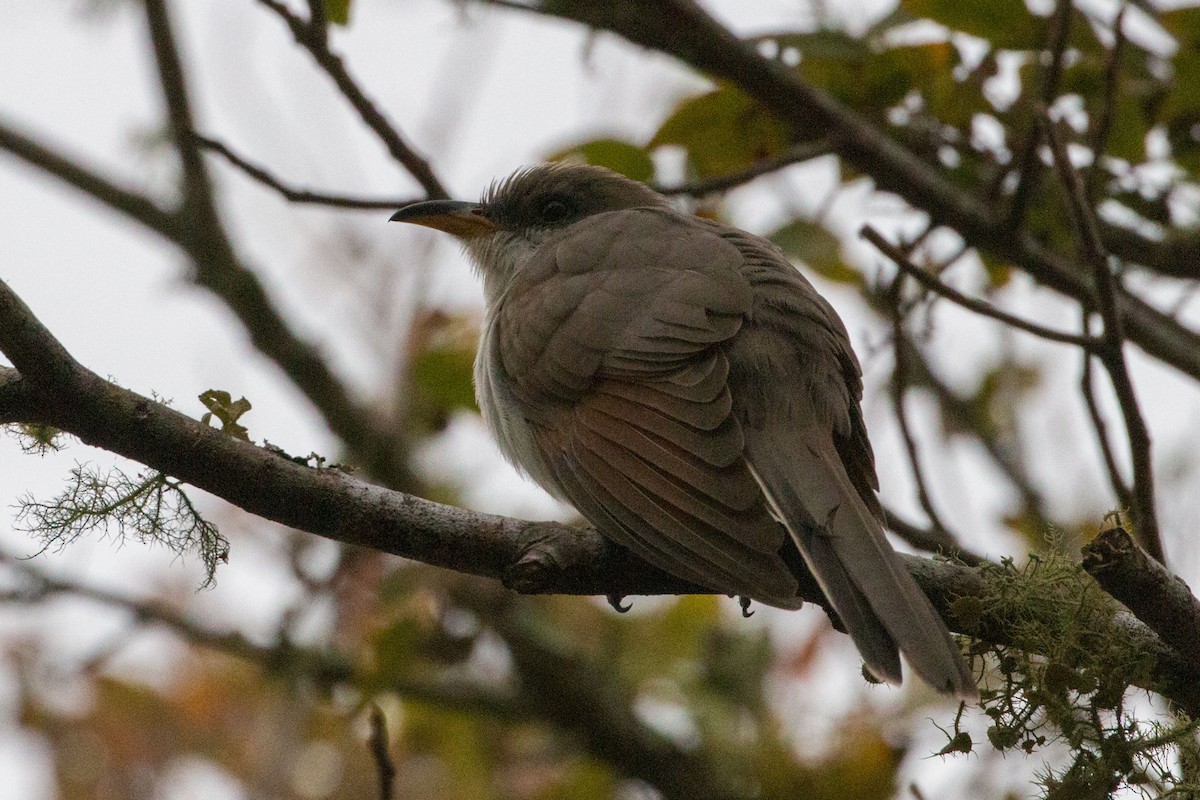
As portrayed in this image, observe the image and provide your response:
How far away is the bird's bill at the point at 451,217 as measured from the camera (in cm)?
468

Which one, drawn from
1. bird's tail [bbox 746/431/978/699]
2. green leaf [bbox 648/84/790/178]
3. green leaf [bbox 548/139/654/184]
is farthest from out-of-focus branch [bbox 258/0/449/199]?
bird's tail [bbox 746/431/978/699]

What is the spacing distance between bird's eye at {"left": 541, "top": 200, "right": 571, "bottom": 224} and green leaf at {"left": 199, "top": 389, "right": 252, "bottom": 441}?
251 cm

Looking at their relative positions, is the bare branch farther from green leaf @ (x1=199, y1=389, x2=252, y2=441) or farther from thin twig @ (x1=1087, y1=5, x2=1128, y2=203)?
thin twig @ (x1=1087, y1=5, x2=1128, y2=203)

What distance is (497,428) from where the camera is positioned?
4105 mm

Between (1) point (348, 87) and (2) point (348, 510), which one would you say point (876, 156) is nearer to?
(1) point (348, 87)

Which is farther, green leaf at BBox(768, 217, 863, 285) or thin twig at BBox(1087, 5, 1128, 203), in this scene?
green leaf at BBox(768, 217, 863, 285)

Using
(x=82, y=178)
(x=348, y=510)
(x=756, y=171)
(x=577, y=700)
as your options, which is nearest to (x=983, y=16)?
(x=756, y=171)

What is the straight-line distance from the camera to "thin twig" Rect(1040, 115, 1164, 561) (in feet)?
11.2

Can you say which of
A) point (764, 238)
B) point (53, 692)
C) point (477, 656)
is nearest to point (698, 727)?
point (477, 656)

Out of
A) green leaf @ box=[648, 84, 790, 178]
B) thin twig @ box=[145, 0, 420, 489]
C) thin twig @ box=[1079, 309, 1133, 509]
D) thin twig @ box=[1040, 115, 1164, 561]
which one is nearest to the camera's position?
thin twig @ box=[1040, 115, 1164, 561]

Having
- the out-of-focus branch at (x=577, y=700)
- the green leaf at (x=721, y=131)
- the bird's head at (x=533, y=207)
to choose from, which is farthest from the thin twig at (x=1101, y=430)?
the out-of-focus branch at (x=577, y=700)

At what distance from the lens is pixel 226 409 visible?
110 inches

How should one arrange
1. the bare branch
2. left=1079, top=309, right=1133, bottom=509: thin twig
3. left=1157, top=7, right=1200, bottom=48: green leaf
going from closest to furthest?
1. left=1079, top=309, right=1133, bottom=509: thin twig
2. left=1157, top=7, right=1200, bottom=48: green leaf
3. the bare branch

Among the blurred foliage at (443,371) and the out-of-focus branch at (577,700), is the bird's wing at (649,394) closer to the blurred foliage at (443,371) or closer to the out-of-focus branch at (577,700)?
the blurred foliage at (443,371)
